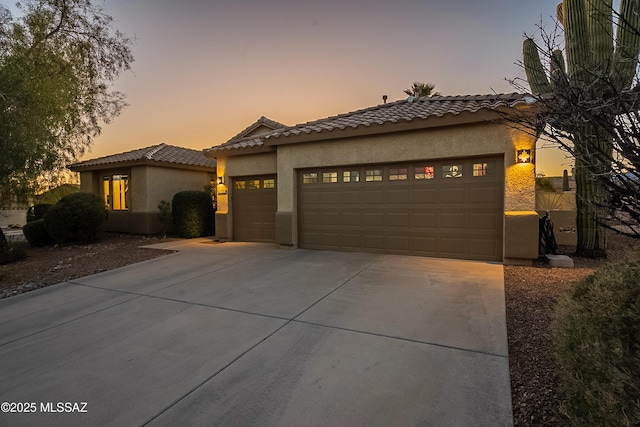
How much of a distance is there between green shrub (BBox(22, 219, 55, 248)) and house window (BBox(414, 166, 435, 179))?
43.7 ft

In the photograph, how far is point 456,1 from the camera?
780 centimetres

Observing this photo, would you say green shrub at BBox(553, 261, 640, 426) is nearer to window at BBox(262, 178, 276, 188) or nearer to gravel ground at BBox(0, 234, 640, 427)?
gravel ground at BBox(0, 234, 640, 427)

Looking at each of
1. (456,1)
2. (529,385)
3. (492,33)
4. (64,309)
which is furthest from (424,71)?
(64,309)

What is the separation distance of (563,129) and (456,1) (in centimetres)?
674

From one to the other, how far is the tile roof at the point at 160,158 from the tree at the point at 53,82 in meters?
1.70

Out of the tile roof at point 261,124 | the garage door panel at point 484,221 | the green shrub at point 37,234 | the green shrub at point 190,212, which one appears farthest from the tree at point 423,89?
A: the green shrub at point 37,234

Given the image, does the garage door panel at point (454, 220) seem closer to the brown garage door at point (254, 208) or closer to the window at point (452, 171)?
the window at point (452, 171)

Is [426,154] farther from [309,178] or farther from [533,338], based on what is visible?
[533,338]

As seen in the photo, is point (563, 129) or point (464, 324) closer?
point (563, 129)

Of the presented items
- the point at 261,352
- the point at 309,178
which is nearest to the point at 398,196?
the point at 309,178

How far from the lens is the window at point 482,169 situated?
7230 mm

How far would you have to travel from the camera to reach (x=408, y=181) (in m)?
8.06

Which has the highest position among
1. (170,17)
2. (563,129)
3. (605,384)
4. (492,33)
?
(170,17)

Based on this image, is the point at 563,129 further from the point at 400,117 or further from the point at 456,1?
the point at 456,1
